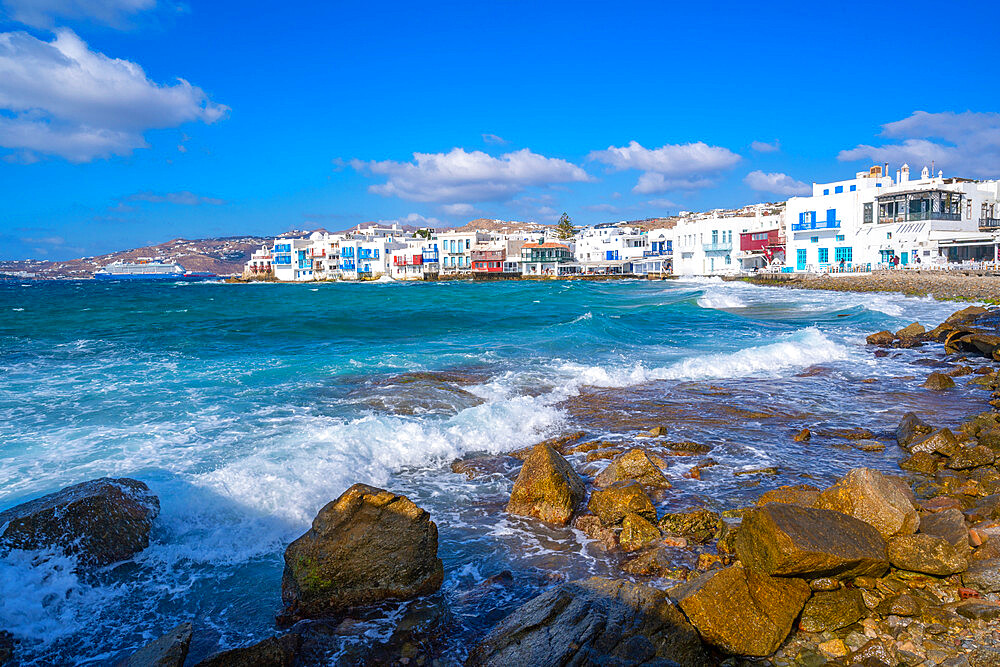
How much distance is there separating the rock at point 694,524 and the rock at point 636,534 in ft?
0.50

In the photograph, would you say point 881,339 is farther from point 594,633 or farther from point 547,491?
point 594,633

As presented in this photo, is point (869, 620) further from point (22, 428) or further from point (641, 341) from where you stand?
point (641, 341)

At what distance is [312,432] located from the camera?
33.3ft

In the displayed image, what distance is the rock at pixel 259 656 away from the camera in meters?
3.96

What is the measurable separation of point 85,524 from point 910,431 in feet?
35.8

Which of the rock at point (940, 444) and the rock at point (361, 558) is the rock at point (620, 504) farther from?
the rock at point (940, 444)

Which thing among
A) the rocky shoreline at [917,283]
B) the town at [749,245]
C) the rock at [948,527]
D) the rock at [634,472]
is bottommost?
the rock at [634,472]

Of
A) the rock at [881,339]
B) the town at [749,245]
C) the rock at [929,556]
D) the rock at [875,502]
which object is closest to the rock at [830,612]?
the rock at [929,556]

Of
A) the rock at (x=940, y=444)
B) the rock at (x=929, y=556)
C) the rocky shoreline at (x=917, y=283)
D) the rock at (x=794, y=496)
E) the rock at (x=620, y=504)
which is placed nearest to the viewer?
the rock at (x=929, y=556)

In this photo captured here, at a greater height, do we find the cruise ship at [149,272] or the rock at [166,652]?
the cruise ship at [149,272]

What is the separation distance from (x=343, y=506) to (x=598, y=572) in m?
2.44

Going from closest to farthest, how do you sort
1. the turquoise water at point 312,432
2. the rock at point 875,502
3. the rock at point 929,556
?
the rock at point 929,556 < the rock at point 875,502 < the turquoise water at point 312,432

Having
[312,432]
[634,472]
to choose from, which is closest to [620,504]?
[634,472]

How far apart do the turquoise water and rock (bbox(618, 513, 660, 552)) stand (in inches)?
17.1
